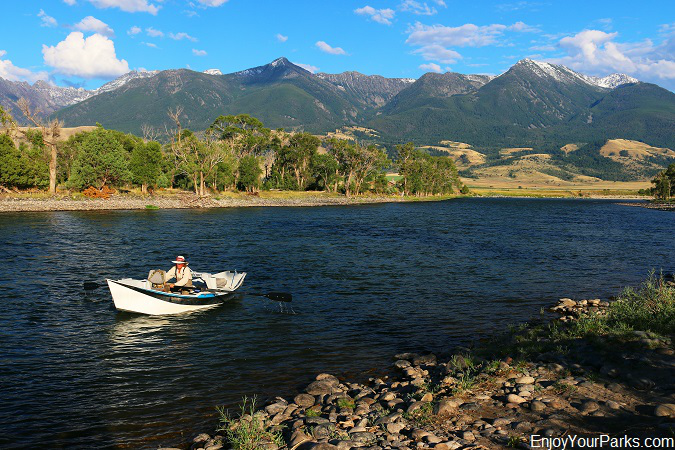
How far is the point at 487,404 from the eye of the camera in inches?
457

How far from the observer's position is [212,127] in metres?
126

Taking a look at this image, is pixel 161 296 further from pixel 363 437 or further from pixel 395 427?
pixel 395 427

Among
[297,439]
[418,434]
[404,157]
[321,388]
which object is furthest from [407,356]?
[404,157]

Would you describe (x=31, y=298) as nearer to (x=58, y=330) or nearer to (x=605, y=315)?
(x=58, y=330)

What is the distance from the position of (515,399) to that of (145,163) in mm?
103381

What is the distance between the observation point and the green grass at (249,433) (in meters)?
10.1

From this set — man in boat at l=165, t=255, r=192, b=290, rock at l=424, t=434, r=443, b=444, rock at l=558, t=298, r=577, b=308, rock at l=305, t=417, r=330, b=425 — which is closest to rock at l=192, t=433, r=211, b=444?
rock at l=305, t=417, r=330, b=425

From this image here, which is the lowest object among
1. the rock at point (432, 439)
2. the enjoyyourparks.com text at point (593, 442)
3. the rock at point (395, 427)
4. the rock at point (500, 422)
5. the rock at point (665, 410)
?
the rock at point (395, 427)

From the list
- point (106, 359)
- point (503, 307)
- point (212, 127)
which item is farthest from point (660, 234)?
point (212, 127)

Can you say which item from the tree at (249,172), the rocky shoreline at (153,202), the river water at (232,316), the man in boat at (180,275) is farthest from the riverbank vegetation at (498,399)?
the tree at (249,172)

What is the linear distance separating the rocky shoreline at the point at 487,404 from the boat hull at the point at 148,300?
35.8ft

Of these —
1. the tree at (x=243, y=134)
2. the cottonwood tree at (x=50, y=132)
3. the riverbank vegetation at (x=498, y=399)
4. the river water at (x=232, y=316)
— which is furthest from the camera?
the tree at (x=243, y=134)

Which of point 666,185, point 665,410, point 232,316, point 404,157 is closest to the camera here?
point 665,410

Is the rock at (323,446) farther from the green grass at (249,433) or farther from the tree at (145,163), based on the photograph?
the tree at (145,163)
